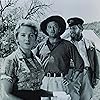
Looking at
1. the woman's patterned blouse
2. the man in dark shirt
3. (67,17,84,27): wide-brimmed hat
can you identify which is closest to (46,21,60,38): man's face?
the man in dark shirt

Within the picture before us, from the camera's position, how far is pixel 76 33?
2.52m

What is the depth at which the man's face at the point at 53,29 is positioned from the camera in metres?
2.46

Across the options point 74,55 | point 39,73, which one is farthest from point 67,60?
point 39,73

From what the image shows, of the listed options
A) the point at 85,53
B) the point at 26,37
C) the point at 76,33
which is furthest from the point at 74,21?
the point at 26,37

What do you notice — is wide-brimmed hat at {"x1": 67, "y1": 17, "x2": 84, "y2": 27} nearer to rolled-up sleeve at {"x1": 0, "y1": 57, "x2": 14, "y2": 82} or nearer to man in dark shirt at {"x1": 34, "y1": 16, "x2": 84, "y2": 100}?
man in dark shirt at {"x1": 34, "y1": 16, "x2": 84, "y2": 100}

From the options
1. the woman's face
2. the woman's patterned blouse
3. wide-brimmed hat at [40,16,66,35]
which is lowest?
the woman's patterned blouse

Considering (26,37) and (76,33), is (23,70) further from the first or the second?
(76,33)

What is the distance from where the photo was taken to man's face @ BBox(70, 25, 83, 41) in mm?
2508

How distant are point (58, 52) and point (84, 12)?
1.28 ft

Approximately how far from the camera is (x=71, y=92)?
8.02 ft

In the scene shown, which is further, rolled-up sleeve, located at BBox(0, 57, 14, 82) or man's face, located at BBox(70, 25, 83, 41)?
man's face, located at BBox(70, 25, 83, 41)

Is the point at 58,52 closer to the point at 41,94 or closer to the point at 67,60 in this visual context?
the point at 67,60

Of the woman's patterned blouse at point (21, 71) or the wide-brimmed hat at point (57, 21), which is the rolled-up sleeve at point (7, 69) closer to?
the woman's patterned blouse at point (21, 71)

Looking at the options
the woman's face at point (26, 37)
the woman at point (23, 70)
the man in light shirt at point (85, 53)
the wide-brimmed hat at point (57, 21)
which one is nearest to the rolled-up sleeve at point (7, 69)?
the woman at point (23, 70)
